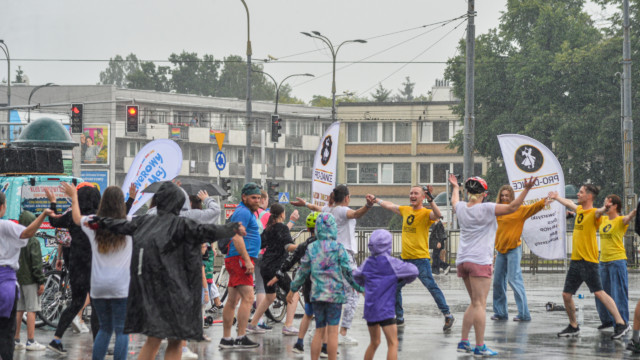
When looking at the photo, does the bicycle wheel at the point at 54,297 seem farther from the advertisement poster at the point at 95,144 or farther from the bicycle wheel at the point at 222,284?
the advertisement poster at the point at 95,144

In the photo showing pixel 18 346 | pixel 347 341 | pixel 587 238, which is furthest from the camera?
pixel 587 238

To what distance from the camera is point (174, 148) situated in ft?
43.5

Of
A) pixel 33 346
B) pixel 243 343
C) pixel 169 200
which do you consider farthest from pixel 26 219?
pixel 169 200

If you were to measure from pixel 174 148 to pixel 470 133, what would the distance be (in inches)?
591

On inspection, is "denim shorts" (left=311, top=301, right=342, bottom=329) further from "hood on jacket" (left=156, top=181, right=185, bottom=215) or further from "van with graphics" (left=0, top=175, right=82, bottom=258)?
"van with graphics" (left=0, top=175, right=82, bottom=258)

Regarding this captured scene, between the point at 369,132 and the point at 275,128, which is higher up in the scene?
the point at 369,132

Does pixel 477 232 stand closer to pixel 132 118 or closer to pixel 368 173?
pixel 132 118

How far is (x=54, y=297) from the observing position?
→ 13922mm

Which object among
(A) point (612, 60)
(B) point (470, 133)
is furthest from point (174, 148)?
(A) point (612, 60)

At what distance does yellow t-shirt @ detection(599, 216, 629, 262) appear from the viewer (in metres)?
12.7

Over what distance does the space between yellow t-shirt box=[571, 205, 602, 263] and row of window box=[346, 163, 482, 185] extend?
63.9 metres

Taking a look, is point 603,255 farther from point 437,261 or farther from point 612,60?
point 612,60

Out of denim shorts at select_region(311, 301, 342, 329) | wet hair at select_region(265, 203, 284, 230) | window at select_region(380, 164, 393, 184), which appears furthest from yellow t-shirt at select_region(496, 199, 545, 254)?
window at select_region(380, 164, 393, 184)

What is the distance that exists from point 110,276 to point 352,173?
229 feet
